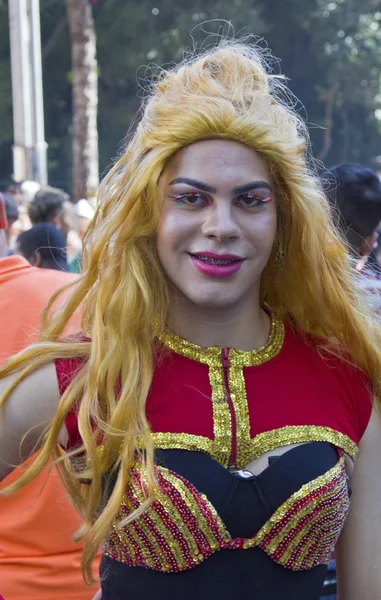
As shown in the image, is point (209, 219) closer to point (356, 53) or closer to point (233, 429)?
point (233, 429)

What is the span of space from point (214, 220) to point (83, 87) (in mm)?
12730

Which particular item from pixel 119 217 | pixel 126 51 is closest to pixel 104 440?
pixel 119 217

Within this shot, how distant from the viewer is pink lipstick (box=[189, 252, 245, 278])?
81.0 inches

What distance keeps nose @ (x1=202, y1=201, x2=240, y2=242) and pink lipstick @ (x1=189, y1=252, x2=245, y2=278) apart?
0.04 m

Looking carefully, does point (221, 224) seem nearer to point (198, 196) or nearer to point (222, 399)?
point (198, 196)

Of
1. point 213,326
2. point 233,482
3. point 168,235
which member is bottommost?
point 233,482

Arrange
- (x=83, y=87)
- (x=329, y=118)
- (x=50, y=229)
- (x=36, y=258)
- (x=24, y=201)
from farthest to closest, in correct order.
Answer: (x=329, y=118)
(x=83, y=87)
(x=24, y=201)
(x=50, y=229)
(x=36, y=258)

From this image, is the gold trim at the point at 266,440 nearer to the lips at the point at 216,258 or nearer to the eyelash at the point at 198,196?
the lips at the point at 216,258

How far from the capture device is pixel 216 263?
2.06 metres

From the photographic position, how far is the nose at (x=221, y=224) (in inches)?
80.6

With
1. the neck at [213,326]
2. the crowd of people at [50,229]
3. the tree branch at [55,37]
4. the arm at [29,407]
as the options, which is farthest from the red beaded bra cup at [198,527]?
the tree branch at [55,37]

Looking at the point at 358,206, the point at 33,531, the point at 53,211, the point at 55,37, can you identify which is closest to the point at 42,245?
the point at 53,211

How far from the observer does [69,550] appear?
2.71m

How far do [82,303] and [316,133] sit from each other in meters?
35.5
